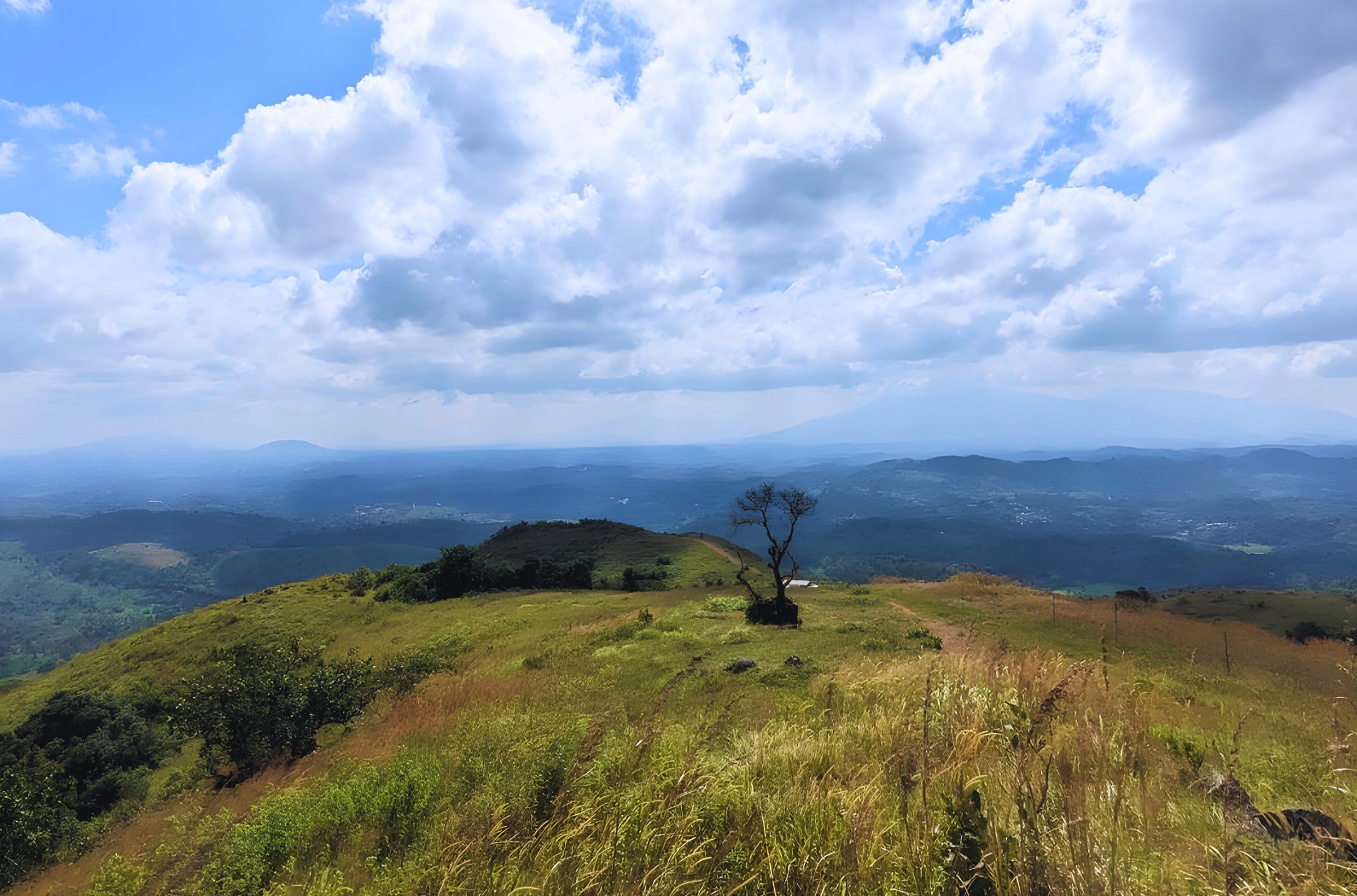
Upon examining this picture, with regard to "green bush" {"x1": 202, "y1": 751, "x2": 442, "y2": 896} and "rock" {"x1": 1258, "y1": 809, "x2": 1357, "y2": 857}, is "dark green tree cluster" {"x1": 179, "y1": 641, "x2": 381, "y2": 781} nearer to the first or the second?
"green bush" {"x1": 202, "y1": 751, "x2": 442, "y2": 896}

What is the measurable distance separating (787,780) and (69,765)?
34.8m

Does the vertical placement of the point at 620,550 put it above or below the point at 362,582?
above

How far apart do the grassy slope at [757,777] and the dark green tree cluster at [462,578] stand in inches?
1313

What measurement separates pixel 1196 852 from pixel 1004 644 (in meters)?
9.01

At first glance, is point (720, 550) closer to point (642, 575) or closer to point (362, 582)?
point (642, 575)

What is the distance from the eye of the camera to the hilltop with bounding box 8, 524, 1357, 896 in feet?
13.8

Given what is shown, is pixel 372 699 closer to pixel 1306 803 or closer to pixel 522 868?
pixel 522 868

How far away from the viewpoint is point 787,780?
5.60 meters

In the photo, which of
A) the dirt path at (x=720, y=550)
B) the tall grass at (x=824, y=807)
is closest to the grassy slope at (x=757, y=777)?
the tall grass at (x=824, y=807)

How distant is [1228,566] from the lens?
559 ft

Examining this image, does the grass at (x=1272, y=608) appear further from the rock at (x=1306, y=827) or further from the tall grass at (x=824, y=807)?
the rock at (x=1306, y=827)

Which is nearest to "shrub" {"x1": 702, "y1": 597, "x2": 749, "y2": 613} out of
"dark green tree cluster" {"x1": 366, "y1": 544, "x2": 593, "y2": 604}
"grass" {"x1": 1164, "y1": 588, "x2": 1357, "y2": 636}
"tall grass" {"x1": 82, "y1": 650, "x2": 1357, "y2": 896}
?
"tall grass" {"x1": 82, "y1": 650, "x2": 1357, "y2": 896}

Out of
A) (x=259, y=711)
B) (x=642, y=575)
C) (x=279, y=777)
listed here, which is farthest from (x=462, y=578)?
(x=279, y=777)

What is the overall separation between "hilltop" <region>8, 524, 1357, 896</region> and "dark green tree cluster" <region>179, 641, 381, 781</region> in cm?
22
